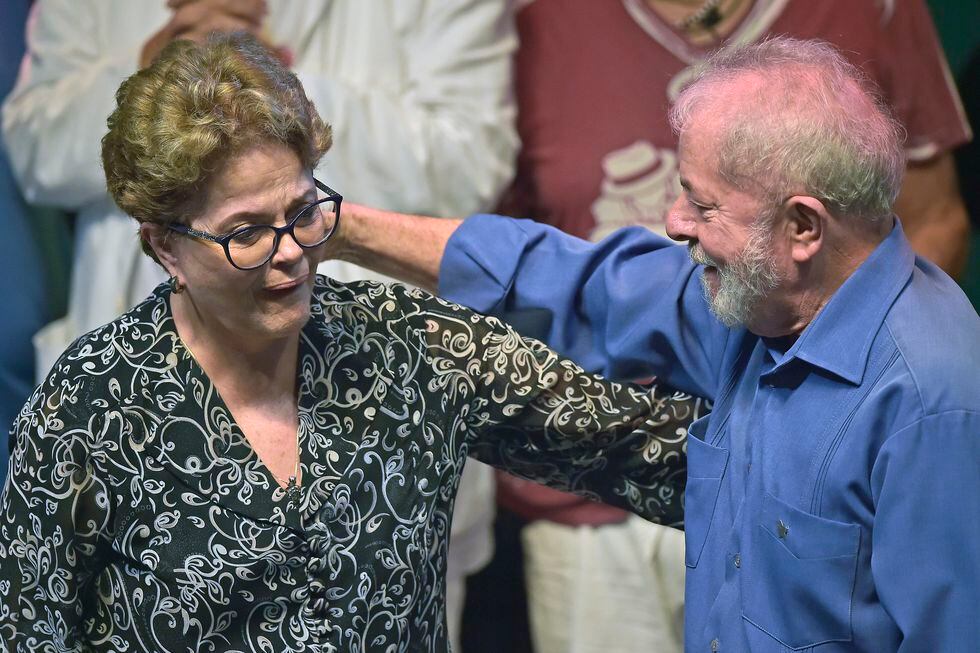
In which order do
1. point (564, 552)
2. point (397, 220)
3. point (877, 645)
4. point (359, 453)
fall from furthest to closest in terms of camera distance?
point (564, 552), point (397, 220), point (359, 453), point (877, 645)

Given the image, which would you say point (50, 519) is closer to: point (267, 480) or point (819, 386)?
point (267, 480)

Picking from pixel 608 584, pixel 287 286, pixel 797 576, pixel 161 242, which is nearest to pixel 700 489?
pixel 797 576

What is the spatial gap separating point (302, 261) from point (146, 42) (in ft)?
3.88

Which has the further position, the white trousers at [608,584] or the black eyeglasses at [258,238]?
the white trousers at [608,584]

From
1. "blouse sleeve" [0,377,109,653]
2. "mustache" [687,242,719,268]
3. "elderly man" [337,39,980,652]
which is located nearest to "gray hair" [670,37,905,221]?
"elderly man" [337,39,980,652]

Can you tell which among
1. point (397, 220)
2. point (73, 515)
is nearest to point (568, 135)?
point (397, 220)

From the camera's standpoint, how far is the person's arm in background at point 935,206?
7.93 ft

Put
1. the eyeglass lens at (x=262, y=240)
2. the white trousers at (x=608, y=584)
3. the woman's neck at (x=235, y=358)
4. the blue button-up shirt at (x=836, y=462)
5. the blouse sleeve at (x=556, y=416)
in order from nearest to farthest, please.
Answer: the blue button-up shirt at (x=836, y=462), the eyeglass lens at (x=262, y=240), the woman's neck at (x=235, y=358), the blouse sleeve at (x=556, y=416), the white trousers at (x=608, y=584)

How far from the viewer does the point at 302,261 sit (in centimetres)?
137

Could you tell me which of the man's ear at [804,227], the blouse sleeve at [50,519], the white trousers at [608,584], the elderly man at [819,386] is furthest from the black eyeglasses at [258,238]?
the white trousers at [608,584]

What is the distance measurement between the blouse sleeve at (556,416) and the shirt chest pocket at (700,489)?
0.10 meters

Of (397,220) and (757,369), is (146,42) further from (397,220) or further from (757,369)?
(757,369)

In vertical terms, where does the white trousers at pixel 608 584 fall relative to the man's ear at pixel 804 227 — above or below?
below

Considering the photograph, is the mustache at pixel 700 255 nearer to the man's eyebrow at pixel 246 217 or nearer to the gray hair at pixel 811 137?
the gray hair at pixel 811 137
